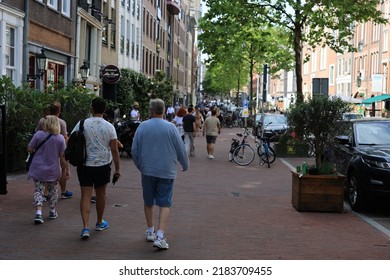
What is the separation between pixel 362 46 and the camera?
66938mm

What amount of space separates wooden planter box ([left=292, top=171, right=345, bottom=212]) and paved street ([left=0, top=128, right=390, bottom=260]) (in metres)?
0.20

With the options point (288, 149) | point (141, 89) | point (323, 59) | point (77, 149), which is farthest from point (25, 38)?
point (323, 59)

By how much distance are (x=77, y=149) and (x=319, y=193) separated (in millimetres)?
4610

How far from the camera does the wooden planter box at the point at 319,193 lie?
34.9 feet

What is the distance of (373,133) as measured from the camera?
12.3 meters

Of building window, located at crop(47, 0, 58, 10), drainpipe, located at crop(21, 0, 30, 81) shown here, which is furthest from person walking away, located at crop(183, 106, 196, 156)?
building window, located at crop(47, 0, 58, 10)

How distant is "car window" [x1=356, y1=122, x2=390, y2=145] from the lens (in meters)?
12.0

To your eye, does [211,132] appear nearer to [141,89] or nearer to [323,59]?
[141,89]

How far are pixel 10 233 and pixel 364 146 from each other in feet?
21.7

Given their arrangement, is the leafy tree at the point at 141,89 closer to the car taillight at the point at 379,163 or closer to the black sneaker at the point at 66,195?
the black sneaker at the point at 66,195

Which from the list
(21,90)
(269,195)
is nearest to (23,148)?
(21,90)

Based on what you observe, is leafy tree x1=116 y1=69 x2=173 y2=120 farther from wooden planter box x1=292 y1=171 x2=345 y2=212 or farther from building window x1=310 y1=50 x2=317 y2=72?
building window x1=310 y1=50 x2=317 y2=72

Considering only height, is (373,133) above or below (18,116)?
below

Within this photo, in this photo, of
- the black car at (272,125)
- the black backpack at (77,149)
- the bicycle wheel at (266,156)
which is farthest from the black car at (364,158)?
the black car at (272,125)
